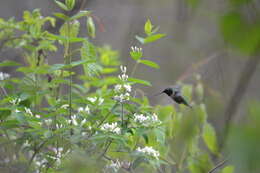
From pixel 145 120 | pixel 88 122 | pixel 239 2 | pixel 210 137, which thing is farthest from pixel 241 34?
pixel 210 137

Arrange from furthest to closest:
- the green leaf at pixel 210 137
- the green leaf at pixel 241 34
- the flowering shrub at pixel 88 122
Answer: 1. the green leaf at pixel 210 137
2. the flowering shrub at pixel 88 122
3. the green leaf at pixel 241 34

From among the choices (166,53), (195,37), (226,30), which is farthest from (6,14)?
(226,30)

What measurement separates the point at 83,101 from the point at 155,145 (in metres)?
0.27

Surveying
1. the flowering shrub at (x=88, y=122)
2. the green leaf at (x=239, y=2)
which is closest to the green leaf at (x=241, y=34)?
the green leaf at (x=239, y=2)

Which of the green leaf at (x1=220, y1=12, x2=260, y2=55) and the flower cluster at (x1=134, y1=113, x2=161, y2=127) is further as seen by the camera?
the flower cluster at (x1=134, y1=113, x2=161, y2=127)

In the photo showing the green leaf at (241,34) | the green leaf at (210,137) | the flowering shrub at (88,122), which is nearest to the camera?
the green leaf at (241,34)

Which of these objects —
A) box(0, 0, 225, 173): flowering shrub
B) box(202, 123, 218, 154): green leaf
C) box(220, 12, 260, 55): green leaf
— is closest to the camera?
box(220, 12, 260, 55): green leaf

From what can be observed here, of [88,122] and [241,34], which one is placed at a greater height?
[241,34]

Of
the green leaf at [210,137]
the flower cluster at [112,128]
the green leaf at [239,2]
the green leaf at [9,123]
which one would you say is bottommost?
the green leaf at [210,137]

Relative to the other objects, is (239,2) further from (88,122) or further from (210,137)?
(210,137)

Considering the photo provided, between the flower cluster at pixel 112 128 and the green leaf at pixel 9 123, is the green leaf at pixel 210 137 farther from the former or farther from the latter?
the green leaf at pixel 9 123

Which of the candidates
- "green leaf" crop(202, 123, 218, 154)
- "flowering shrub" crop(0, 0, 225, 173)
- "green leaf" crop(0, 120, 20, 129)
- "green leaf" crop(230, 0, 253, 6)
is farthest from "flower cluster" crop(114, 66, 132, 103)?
"green leaf" crop(230, 0, 253, 6)

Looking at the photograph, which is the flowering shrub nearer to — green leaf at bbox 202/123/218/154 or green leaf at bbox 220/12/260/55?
green leaf at bbox 202/123/218/154

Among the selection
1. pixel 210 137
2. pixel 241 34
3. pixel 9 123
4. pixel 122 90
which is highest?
pixel 241 34
